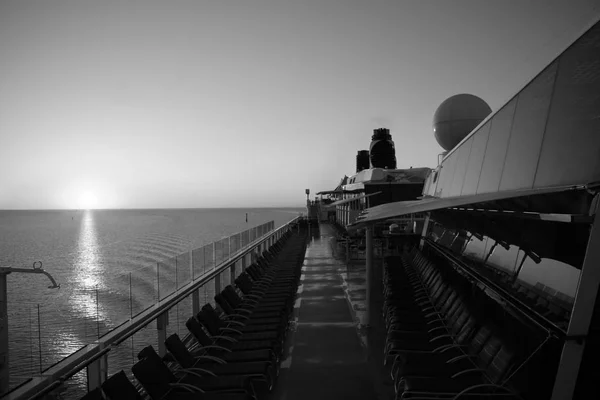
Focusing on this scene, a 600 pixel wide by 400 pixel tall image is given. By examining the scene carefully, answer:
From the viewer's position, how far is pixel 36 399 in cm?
249

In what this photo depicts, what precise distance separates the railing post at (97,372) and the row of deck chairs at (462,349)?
8.38ft

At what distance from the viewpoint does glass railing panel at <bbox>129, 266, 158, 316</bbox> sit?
444 centimetres

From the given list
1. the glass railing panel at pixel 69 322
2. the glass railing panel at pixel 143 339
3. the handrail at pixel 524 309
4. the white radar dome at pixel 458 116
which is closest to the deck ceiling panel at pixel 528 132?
the handrail at pixel 524 309

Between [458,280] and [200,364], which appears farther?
[458,280]

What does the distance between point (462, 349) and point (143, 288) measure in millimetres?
3364

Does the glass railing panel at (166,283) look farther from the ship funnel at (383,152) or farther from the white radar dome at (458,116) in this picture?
the ship funnel at (383,152)

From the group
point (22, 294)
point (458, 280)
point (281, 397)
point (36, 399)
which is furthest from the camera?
point (22, 294)

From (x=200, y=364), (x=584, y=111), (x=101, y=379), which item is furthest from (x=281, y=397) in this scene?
(x=584, y=111)

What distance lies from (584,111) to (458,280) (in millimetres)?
3157

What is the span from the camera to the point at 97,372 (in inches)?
132

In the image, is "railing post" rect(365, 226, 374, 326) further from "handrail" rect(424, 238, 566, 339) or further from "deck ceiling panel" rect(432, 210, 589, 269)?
"handrail" rect(424, 238, 566, 339)

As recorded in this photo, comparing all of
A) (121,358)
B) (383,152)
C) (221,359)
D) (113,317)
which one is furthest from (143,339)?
(383,152)

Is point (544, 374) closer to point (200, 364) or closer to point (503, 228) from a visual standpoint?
point (503, 228)

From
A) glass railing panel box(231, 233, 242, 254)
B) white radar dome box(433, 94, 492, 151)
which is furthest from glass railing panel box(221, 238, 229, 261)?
white radar dome box(433, 94, 492, 151)
